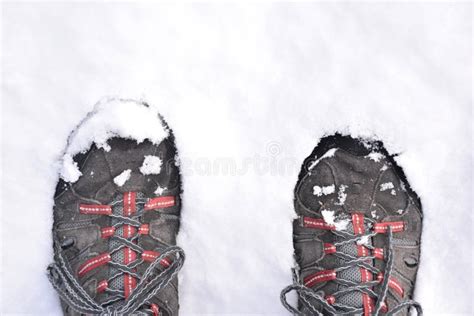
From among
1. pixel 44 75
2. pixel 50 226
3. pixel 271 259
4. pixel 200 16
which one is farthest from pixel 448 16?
pixel 50 226

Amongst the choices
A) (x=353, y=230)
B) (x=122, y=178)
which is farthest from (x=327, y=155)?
(x=122, y=178)

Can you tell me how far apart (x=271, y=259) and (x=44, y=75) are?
0.90 meters

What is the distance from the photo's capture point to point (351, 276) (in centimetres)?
150

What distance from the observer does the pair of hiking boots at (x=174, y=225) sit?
1.49 metres

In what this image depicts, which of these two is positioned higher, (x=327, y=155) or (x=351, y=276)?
(x=327, y=155)

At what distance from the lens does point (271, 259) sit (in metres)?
1.62

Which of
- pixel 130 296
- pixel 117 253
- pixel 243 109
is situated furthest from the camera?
pixel 243 109

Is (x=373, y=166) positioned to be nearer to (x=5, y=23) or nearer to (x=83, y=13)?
(x=83, y=13)

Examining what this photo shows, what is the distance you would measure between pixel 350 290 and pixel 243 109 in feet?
2.03

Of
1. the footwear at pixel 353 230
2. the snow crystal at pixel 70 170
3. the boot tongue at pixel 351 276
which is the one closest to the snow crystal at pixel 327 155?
the footwear at pixel 353 230

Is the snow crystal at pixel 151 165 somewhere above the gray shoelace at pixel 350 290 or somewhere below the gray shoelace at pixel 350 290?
above

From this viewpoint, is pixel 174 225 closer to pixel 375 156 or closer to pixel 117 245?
pixel 117 245

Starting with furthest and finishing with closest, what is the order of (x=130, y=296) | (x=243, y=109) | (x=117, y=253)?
(x=243, y=109) → (x=117, y=253) → (x=130, y=296)

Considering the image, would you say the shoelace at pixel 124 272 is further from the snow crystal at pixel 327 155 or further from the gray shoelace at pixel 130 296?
the snow crystal at pixel 327 155
